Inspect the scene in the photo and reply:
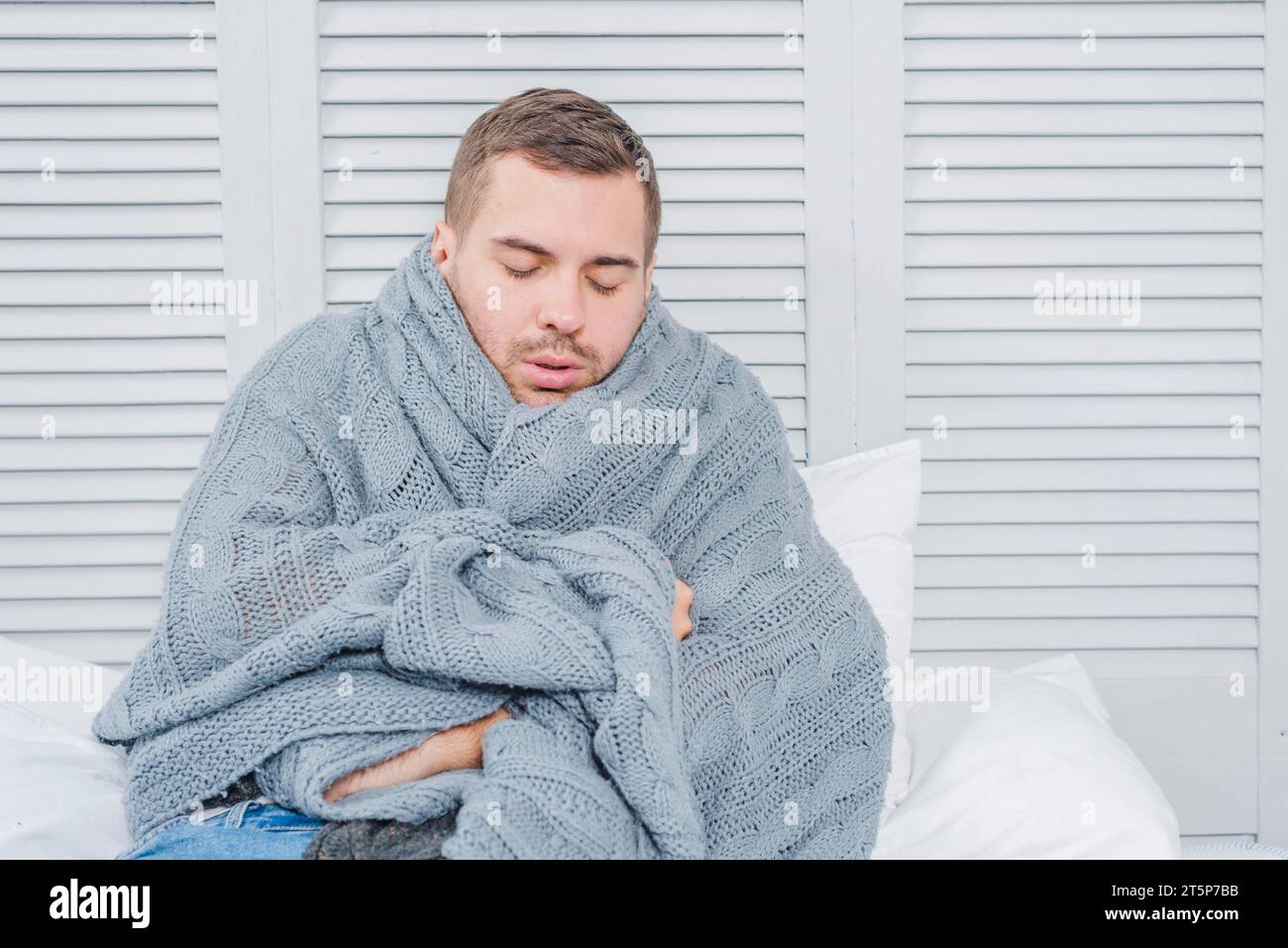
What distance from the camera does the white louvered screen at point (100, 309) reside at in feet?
5.53

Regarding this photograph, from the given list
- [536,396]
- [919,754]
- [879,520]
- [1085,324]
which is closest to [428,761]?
[536,396]

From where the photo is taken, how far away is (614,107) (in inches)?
67.5

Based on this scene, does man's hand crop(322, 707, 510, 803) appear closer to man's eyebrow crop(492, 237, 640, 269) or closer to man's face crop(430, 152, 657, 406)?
man's face crop(430, 152, 657, 406)

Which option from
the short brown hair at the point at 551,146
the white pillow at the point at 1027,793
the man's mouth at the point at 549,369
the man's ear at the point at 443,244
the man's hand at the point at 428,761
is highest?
the short brown hair at the point at 551,146

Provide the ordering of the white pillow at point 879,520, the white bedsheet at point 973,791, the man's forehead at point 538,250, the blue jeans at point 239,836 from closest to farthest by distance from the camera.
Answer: the blue jeans at point 239,836, the white bedsheet at point 973,791, the man's forehead at point 538,250, the white pillow at point 879,520

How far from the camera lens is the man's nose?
1216 millimetres

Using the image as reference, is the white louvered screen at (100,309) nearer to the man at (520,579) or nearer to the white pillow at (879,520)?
the man at (520,579)

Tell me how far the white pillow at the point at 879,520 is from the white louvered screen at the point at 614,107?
294 millimetres

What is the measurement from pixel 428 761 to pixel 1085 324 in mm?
1243

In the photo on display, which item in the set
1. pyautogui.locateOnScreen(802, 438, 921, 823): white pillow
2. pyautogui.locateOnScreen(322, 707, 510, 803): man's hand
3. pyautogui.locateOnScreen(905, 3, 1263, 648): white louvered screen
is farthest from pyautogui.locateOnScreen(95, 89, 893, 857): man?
pyautogui.locateOnScreen(905, 3, 1263, 648): white louvered screen

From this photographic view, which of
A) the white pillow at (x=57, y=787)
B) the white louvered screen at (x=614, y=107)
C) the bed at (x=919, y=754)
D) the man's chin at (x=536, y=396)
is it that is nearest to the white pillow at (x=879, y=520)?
the bed at (x=919, y=754)

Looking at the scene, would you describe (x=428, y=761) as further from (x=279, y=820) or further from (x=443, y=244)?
(x=443, y=244)

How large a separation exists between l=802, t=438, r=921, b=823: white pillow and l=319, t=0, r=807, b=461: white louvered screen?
0.29 metres
